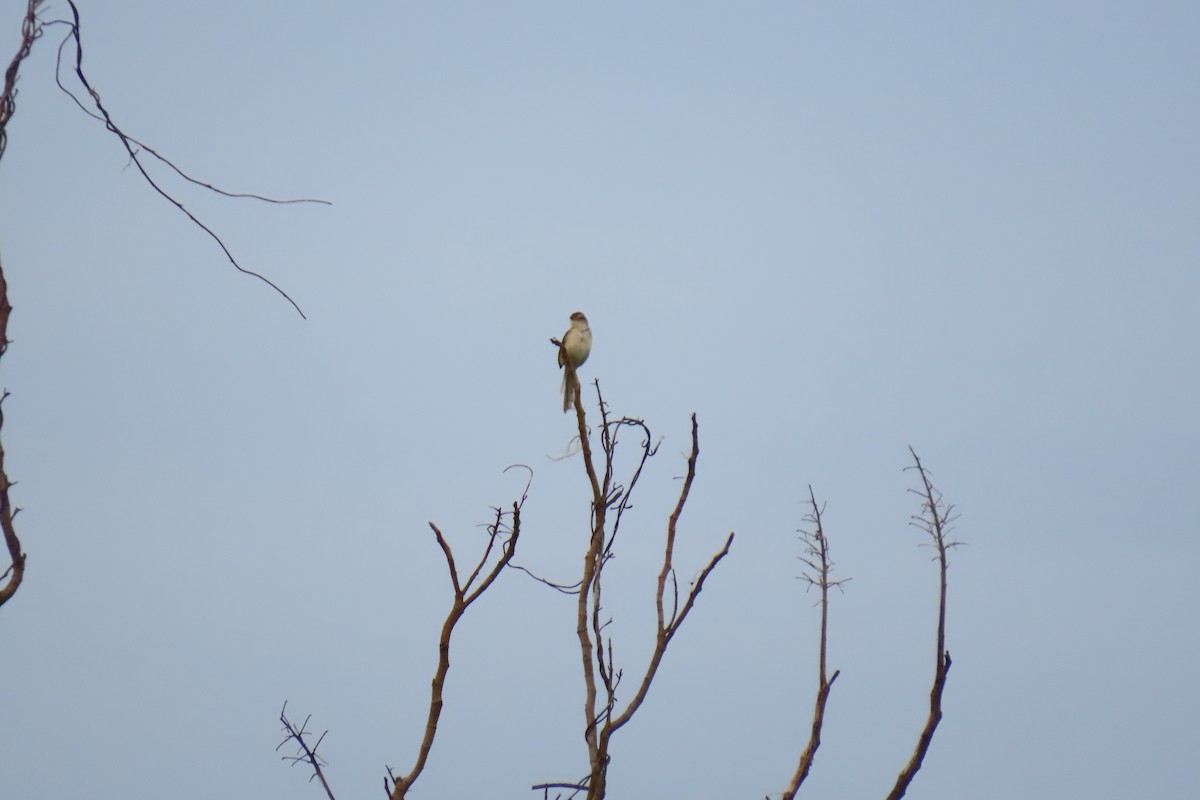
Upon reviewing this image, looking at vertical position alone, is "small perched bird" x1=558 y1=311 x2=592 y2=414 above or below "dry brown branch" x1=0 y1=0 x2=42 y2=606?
above

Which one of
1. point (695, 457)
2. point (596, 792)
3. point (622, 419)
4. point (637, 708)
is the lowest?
point (596, 792)

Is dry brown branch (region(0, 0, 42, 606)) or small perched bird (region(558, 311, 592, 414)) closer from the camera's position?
dry brown branch (region(0, 0, 42, 606))

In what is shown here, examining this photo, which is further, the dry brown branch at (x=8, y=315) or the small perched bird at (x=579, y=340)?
the small perched bird at (x=579, y=340)

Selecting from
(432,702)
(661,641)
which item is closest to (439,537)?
(432,702)

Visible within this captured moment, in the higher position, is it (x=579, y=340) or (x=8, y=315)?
(x=579, y=340)

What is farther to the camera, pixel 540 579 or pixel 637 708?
pixel 540 579

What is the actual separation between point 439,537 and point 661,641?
2.36 feet

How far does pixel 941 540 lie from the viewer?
3684 millimetres

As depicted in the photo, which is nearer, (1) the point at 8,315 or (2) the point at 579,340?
(1) the point at 8,315

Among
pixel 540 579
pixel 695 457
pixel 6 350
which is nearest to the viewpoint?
pixel 6 350

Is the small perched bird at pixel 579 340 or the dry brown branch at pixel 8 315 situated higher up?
the small perched bird at pixel 579 340

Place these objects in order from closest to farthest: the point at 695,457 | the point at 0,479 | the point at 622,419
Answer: the point at 0,479
the point at 695,457
the point at 622,419

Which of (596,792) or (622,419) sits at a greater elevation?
(622,419)

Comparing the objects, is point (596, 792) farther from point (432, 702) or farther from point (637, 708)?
point (432, 702)
